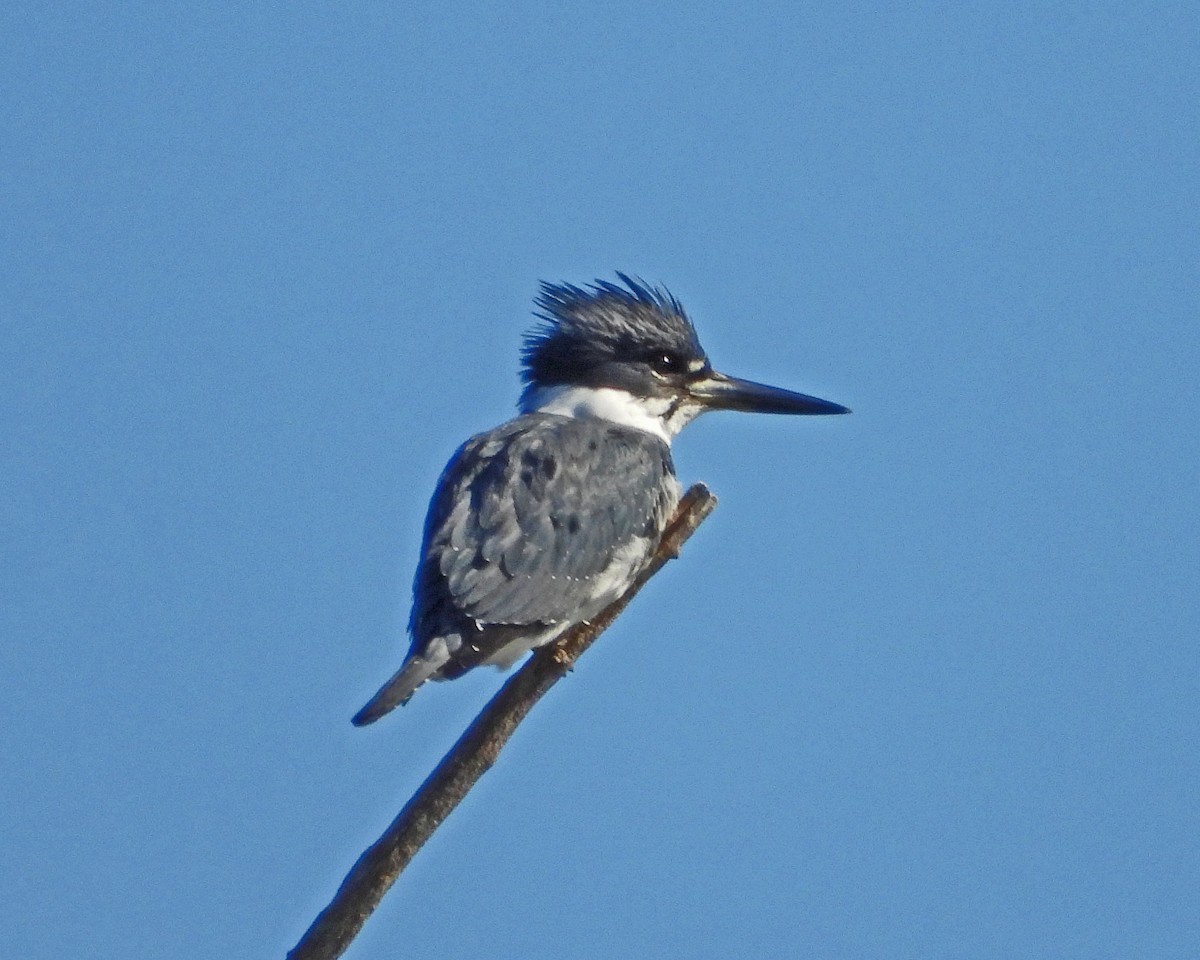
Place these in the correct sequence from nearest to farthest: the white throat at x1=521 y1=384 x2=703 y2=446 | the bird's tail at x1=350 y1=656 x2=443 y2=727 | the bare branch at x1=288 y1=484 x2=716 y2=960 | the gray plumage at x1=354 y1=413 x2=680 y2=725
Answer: the bare branch at x1=288 y1=484 x2=716 y2=960
the bird's tail at x1=350 y1=656 x2=443 y2=727
the gray plumage at x1=354 y1=413 x2=680 y2=725
the white throat at x1=521 y1=384 x2=703 y2=446

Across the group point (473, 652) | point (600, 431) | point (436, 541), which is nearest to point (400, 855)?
point (473, 652)

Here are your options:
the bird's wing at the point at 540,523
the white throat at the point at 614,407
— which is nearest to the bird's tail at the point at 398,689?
the bird's wing at the point at 540,523

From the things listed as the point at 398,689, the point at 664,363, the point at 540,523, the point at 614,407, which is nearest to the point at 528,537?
the point at 540,523

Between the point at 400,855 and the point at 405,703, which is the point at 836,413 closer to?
the point at 405,703

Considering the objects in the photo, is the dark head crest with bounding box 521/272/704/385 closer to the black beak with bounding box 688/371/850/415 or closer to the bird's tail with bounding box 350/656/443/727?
the black beak with bounding box 688/371/850/415

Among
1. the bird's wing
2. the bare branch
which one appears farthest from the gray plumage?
the bare branch

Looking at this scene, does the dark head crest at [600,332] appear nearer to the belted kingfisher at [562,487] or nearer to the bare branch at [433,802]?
the belted kingfisher at [562,487]
